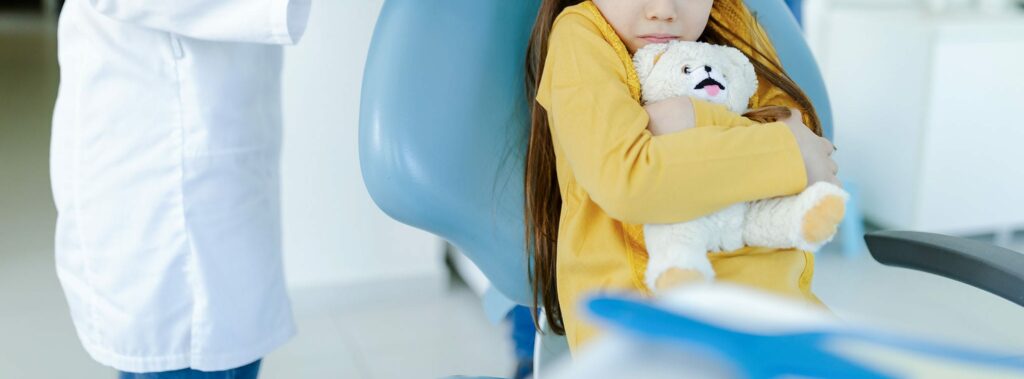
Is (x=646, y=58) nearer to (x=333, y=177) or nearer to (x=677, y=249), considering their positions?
(x=677, y=249)

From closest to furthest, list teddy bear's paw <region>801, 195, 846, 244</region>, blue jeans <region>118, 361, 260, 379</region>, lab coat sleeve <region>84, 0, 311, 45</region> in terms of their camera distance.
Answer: teddy bear's paw <region>801, 195, 846, 244</region> < lab coat sleeve <region>84, 0, 311, 45</region> < blue jeans <region>118, 361, 260, 379</region>

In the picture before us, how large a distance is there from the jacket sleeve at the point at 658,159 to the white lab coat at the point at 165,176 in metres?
0.33

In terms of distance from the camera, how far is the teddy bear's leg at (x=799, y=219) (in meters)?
0.80

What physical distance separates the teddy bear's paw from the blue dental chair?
26 centimetres

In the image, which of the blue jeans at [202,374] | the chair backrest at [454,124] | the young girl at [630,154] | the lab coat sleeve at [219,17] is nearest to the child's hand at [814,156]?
the young girl at [630,154]

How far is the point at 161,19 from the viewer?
1020 mm

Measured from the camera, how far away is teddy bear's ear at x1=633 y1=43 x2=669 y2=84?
937 mm

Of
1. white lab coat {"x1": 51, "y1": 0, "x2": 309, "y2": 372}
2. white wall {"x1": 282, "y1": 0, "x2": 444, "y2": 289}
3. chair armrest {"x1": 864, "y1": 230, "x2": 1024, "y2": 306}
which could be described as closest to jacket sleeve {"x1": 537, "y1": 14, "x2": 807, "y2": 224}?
chair armrest {"x1": 864, "y1": 230, "x2": 1024, "y2": 306}

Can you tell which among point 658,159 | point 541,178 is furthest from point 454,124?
point 658,159

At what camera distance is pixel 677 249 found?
0.83 metres

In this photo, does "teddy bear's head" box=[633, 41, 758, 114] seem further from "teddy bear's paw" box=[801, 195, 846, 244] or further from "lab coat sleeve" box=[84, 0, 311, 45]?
"lab coat sleeve" box=[84, 0, 311, 45]

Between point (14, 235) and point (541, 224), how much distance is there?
2.03 m

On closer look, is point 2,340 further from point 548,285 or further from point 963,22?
point 963,22

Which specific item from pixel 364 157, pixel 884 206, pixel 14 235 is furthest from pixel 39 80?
pixel 364 157
